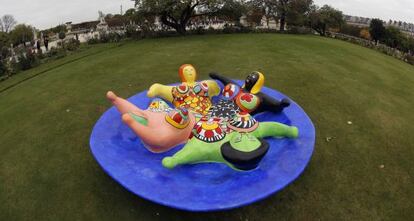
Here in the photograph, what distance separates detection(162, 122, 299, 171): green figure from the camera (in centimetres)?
602

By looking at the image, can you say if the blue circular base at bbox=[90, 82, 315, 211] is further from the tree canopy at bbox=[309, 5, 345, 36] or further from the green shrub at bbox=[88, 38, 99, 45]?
the tree canopy at bbox=[309, 5, 345, 36]

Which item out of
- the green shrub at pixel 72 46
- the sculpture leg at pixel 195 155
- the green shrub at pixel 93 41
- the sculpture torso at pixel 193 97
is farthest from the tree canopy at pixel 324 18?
the sculpture leg at pixel 195 155

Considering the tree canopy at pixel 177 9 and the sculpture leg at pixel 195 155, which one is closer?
the sculpture leg at pixel 195 155

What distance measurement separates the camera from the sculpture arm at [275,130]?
704 centimetres

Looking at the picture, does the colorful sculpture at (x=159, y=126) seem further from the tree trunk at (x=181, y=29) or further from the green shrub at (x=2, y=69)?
the tree trunk at (x=181, y=29)

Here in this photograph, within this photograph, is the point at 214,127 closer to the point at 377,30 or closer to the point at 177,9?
the point at 177,9

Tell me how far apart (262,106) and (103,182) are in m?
4.12

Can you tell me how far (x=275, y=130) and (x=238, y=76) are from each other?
22.4 feet

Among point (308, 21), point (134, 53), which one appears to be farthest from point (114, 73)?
point (308, 21)

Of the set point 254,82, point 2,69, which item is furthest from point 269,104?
point 2,69

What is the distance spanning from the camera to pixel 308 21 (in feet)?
84.1

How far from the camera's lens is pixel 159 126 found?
21.9ft

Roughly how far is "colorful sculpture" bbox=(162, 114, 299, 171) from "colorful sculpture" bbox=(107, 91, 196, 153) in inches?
12.6

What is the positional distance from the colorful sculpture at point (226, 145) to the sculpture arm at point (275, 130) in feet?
0.07
